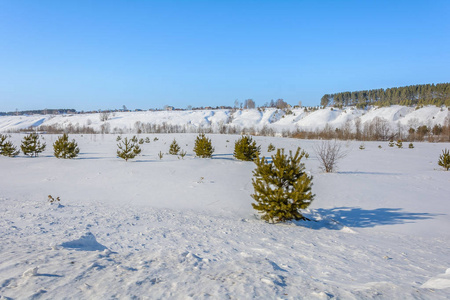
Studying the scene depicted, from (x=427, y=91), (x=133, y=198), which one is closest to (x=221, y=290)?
(x=133, y=198)

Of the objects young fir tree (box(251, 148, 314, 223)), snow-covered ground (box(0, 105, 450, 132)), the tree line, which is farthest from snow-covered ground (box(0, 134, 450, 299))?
the tree line

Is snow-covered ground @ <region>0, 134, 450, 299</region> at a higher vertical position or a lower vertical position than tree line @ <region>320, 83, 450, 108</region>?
lower

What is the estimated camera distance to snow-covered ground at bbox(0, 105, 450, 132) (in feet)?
220

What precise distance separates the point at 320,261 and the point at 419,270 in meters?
1.36

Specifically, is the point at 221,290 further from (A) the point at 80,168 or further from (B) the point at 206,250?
(A) the point at 80,168

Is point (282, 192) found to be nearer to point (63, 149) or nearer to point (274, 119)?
point (63, 149)

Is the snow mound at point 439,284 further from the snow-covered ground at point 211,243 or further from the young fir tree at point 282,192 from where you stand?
the young fir tree at point 282,192

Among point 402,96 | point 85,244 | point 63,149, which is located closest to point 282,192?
point 85,244

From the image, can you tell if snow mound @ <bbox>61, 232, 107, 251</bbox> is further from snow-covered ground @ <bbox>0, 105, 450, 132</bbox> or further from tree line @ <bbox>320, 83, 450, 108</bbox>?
tree line @ <bbox>320, 83, 450, 108</bbox>

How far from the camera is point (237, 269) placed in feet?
10.6

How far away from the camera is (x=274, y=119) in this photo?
92.6m

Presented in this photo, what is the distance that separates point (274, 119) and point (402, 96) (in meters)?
42.6

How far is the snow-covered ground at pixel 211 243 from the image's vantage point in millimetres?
2633

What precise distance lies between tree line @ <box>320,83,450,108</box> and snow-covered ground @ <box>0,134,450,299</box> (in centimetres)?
7917
